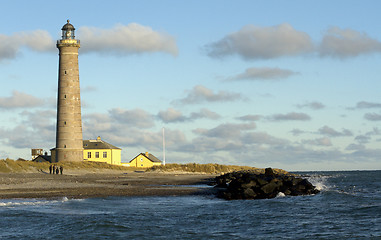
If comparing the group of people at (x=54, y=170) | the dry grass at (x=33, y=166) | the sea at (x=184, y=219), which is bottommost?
the sea at (x=184, y=219)

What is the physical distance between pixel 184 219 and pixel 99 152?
63981mm

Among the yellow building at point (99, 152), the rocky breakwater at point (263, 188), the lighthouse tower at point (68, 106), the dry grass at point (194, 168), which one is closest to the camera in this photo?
the rocky breakwater at point (263, 188)

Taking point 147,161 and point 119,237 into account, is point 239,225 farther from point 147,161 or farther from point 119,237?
point 147,161

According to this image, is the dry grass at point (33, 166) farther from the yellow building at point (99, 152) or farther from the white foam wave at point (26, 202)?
the white foam wave at point (26, 202)

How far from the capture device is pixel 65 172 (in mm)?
61969

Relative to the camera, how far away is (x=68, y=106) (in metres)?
69.4

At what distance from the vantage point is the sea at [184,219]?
61.5 feet

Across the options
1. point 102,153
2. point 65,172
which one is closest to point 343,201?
point 65,172

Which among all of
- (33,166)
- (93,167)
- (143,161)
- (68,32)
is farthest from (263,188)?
(143,161)

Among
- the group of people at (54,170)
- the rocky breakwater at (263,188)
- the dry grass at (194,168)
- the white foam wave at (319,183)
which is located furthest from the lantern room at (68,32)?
the rocky breakwater at (263,188)

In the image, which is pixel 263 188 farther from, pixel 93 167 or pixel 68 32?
pixel 68 32

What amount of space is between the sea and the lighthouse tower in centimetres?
4109

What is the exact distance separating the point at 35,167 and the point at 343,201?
132 feet

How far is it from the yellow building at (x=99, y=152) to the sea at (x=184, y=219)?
55.4 meters
